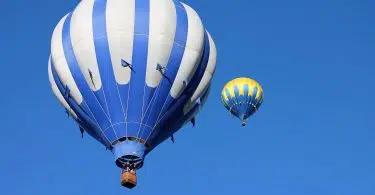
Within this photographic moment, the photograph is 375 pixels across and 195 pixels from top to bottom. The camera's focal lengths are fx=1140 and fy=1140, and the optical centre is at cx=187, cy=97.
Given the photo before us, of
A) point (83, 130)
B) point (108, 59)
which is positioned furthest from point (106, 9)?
point (83, 130)

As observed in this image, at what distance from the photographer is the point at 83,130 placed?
107ft

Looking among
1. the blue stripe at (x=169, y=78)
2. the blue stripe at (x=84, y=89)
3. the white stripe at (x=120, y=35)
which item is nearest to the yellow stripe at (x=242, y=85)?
the blue stripe at (x=169, y=78)

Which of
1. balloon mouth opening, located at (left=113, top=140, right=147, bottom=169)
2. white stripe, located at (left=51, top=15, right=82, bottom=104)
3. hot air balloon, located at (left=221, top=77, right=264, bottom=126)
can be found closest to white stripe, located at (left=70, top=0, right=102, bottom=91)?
white stripe, located at (left=51, top=15, right=82, bottom=104)

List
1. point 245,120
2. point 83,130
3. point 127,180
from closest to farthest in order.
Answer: point 127,180, point 83,130, point 245,120

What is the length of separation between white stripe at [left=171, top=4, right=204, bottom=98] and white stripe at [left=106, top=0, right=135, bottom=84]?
4.55 feet

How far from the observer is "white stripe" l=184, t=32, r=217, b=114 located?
31.8 meters

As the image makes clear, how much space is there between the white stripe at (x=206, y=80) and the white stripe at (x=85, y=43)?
108 inches

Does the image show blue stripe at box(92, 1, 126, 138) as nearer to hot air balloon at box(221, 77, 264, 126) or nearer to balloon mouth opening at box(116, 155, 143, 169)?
balloon mouth opening at box(116, 155, 143, 169)

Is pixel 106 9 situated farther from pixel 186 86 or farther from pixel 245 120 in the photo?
pixel 245 120

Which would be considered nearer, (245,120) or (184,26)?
(184,26)

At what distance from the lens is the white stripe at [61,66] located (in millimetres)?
31141

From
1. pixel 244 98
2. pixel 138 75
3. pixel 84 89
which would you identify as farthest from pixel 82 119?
pixel 244 98

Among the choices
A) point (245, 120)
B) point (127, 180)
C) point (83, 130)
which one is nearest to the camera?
point (127, 180)

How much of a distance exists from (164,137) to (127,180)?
85.0 inches
